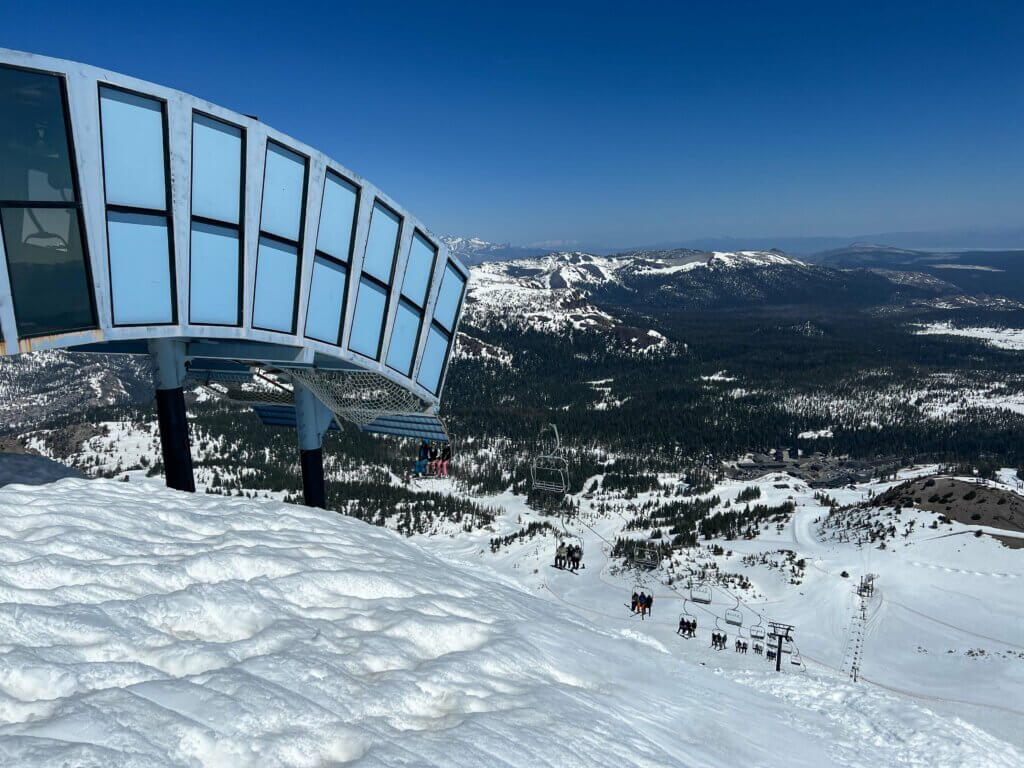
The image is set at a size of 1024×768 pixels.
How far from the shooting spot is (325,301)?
14812mm

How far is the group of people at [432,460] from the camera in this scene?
24094 mm

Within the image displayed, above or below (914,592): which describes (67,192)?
above

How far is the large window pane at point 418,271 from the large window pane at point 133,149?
6407 millimetres

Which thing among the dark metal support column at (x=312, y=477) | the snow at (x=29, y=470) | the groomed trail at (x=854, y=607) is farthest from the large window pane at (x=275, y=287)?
the groomed trail at (x=854, y=607)

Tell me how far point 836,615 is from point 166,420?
159 ft

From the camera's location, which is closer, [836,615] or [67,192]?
[67,192]

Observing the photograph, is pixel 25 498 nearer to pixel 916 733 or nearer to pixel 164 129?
pixel 164 129

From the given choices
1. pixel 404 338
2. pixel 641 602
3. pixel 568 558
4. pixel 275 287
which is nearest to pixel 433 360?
pixel 404 338

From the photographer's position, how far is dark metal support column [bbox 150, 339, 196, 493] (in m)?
16.4

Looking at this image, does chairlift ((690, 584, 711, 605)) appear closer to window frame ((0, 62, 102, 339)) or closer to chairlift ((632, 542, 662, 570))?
chairlift ((632, 542, 662, 570))

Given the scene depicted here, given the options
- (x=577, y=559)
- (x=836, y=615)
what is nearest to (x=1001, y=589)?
(x=836, y=615)

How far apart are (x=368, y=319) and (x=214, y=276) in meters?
4.10

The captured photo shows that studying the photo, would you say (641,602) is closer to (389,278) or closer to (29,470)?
(389,278)

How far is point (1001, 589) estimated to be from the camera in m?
45.4
